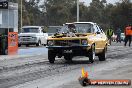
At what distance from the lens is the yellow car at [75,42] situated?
1911 centimetres

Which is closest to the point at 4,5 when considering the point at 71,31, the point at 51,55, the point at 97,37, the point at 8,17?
the point at 8,17

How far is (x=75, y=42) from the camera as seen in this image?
62.9 feet

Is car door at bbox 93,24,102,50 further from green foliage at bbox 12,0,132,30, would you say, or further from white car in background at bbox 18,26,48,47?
green foliage at bbox 12,0,132,30

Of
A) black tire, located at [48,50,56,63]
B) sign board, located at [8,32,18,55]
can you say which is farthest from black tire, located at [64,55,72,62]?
sign board, located at [8,32,18,55]

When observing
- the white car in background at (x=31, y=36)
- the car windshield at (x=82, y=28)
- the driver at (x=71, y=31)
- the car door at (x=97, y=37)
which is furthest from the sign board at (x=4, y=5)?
the white car in background at (x=31, y=36)

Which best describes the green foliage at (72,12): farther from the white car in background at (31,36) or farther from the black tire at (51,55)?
the black tire at (51,55)

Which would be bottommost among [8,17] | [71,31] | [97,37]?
[97,37]

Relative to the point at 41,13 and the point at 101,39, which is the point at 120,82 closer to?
the point at 101,39

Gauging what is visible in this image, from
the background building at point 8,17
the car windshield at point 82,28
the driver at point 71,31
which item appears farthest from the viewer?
the background building at point 8,17

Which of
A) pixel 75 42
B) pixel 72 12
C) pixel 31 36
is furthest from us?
pixel 72 12

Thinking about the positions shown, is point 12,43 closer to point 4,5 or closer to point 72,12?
point 4,5

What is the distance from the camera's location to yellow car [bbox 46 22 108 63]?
19.1 m

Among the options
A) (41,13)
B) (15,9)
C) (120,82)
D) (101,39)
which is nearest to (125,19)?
(41,13)

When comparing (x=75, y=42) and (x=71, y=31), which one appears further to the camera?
(x=71, y=31)
